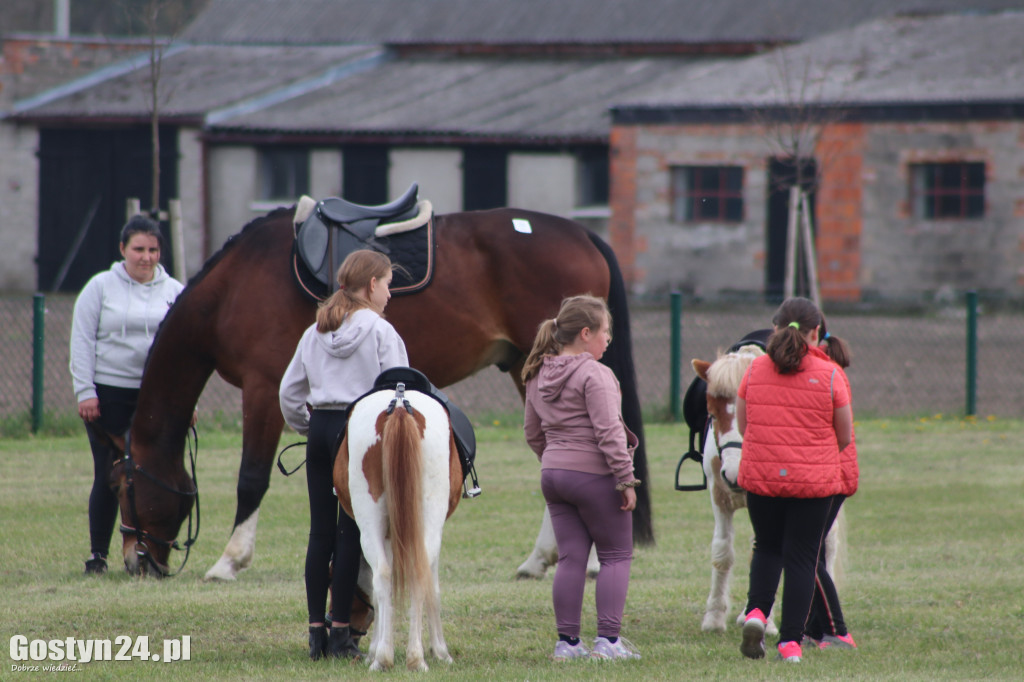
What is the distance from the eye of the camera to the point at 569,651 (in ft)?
16.9

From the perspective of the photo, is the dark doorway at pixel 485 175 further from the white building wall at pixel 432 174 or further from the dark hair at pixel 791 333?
the dark hair at pixel 791 333

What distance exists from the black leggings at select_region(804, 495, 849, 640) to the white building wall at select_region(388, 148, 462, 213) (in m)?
22.6

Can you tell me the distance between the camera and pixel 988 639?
5.62 meters

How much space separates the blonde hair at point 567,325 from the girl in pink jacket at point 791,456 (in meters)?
0.68

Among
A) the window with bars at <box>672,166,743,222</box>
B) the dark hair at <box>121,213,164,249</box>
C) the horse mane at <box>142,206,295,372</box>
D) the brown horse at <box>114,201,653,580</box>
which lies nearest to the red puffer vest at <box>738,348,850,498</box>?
the brown horse at <box>114,201,653,580</box>

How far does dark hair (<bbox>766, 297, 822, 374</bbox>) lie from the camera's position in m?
5.09

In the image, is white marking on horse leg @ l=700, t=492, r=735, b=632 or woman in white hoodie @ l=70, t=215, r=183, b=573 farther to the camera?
woman in white hoodie @ l=70, t=215, r=183, b=573

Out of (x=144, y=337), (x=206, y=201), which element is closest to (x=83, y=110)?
(x=206, y=201)

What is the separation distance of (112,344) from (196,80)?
25.5 m

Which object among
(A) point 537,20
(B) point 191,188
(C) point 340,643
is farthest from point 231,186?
(C) point 340,643

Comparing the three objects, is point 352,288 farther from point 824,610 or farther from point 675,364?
point 675,364

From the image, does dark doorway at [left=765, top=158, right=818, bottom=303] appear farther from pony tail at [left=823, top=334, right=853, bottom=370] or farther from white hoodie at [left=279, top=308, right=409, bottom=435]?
white hoodie at [left=279, top=308, right=409, bottom=435]

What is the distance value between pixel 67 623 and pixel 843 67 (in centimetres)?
2257

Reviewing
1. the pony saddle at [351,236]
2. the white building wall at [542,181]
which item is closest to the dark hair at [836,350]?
the pony saddle at [351,236]
